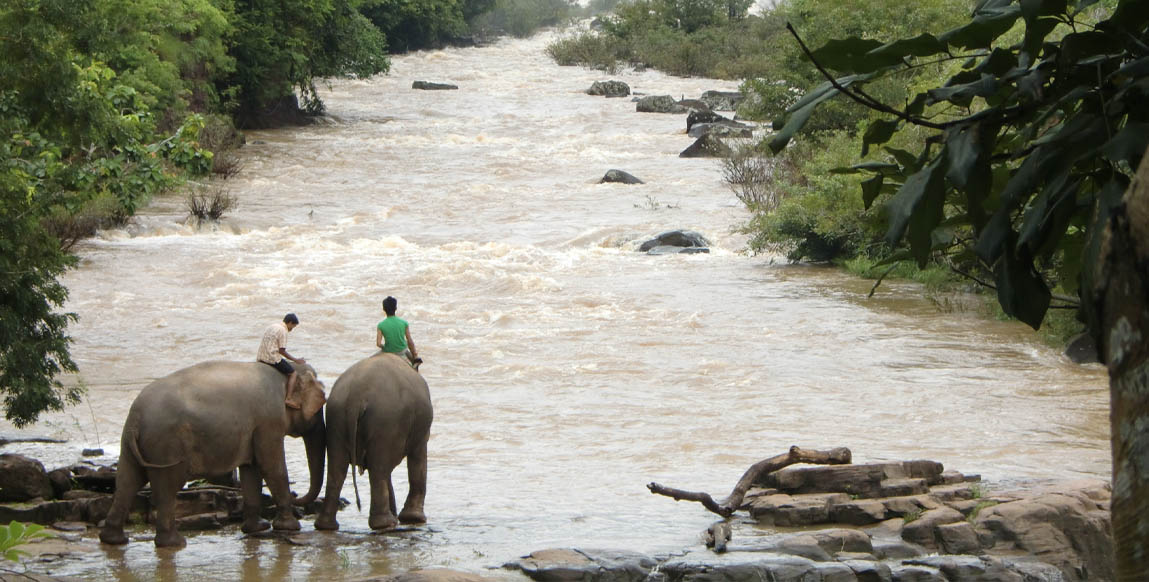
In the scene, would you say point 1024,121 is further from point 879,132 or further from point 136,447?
point 136,447

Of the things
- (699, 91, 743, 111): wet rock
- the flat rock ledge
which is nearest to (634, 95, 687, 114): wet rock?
(699, 91, 743, 111): wet rock

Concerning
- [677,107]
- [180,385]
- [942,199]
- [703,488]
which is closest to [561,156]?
[677,107]

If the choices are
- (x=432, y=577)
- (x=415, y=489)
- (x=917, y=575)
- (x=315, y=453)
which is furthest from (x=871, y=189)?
(x=315, y=453)

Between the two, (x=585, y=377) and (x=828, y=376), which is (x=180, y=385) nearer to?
(x=585, y=377)

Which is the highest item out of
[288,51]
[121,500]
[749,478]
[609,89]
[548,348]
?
[288,51]

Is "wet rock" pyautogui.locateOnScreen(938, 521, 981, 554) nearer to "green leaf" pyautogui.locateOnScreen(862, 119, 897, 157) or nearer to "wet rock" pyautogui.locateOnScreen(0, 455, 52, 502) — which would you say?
"green leaf" pyautogui.locateOnScreen(862, 119, 897, 157)

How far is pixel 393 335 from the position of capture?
10.8m

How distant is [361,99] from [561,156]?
591 inches

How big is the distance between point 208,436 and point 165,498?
0.49m

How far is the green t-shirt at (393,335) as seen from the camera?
35.3 ft

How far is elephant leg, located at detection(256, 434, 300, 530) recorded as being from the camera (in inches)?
377

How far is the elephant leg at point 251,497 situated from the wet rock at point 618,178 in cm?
2323

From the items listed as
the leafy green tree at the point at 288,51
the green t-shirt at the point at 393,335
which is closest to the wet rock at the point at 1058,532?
the green t-shirt at the point at 393,335

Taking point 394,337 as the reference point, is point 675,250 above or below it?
below
